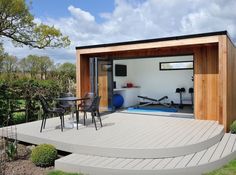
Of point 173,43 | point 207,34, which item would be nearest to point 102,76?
point 173,43

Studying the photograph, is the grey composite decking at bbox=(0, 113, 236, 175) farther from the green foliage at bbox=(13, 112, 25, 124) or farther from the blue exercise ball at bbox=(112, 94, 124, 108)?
the blue exercise ball at bbox=(112, 94, 124, 108)

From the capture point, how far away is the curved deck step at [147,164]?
13.7 ft

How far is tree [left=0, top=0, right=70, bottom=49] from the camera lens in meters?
13.2

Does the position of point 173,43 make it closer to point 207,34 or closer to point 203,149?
point 207,34

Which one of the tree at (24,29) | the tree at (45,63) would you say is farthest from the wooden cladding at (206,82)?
the tree at (45,63)

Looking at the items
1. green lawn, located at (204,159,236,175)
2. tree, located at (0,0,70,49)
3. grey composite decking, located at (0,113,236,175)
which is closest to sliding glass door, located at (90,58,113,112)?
grey composite decking, located at (0,113,236,175)

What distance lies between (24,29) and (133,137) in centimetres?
1149

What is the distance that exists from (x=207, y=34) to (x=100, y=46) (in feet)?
12.4

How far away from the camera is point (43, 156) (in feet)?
15.6

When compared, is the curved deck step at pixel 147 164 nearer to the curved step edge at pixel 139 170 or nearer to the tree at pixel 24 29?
the curved step edge at pixel 139 170

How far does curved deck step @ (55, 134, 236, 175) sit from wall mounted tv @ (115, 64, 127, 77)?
25.4 feet

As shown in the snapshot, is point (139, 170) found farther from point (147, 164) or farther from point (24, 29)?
point (24, 29)

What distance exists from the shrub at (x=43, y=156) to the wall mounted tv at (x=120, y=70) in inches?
306

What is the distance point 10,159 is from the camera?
5.07 m
